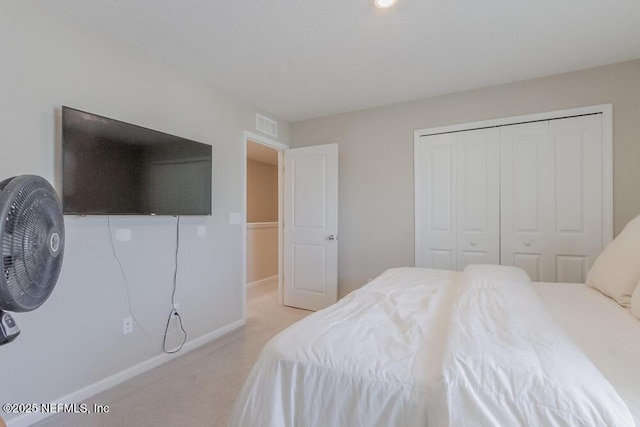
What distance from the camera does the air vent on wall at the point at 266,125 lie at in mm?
3368

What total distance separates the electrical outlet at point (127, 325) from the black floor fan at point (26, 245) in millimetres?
1337

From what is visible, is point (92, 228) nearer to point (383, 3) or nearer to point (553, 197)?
point (383, 3)

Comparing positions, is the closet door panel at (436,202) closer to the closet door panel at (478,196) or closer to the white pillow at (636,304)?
the closet door panel at (478,196)

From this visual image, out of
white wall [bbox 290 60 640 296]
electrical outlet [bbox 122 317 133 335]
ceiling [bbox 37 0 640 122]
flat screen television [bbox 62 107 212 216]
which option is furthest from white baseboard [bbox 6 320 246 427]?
ceiling [bbox 37 0 640 122]

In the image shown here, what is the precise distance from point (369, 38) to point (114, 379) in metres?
2.97

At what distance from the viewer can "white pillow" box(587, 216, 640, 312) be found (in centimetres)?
151

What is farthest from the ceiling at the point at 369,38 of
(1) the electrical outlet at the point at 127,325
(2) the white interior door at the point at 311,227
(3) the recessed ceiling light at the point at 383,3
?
(1) the electrical outlet at the point at 127,325

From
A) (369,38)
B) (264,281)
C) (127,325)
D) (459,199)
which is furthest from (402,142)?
(264,281)

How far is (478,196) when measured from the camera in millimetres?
2922

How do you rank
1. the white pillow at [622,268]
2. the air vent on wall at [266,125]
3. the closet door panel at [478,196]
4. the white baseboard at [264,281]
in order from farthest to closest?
the white baseboard at [264,281]
the air vent on wall at [266,125]
the closet door panel at [478,196]
the white pillow at [622,268]

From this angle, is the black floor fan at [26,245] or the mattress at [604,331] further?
the mattress at [604,331]

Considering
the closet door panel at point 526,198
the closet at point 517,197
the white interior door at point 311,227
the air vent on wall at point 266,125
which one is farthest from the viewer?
the white interior door at point 311,227

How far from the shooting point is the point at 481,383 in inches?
30.9

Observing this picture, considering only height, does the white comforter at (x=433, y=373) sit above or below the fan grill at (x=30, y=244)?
below
